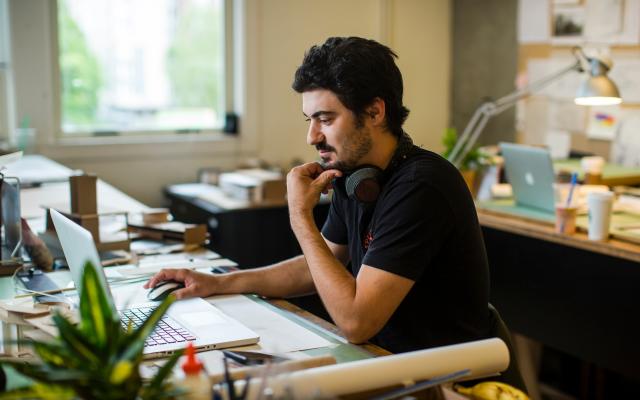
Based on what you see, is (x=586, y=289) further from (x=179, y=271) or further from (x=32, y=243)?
(x=32, y=243)

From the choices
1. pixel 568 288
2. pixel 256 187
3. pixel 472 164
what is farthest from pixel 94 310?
pixel 256 187

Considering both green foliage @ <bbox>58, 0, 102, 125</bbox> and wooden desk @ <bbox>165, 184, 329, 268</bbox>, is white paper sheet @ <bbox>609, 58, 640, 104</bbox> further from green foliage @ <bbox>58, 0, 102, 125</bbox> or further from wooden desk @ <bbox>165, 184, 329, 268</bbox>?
green foliage @ <bbox>58, 0, 102, 125</bbox>

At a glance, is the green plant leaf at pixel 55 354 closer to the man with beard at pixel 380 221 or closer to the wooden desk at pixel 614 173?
the man with beard at pixel 380 221

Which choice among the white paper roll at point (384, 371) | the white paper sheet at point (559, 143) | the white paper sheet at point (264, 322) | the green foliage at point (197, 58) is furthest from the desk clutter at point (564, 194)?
the green foliage at point (197, 58)

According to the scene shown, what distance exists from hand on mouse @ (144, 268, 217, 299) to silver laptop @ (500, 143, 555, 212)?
1.69 meters

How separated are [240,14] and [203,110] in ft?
2.12

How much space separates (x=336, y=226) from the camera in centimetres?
205

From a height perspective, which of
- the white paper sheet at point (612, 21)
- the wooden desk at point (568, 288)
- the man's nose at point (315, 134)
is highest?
the white paper sheet at point (612, 21)

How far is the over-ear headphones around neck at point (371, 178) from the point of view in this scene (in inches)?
70.7

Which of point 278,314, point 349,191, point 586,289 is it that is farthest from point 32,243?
point 586,289

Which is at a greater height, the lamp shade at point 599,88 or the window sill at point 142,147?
the lamp shade at point 599,88

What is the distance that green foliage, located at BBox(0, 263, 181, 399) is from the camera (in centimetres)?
91

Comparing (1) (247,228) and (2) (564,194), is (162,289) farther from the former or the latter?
(1) (247,228)

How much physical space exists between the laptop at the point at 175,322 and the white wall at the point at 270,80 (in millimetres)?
2731
